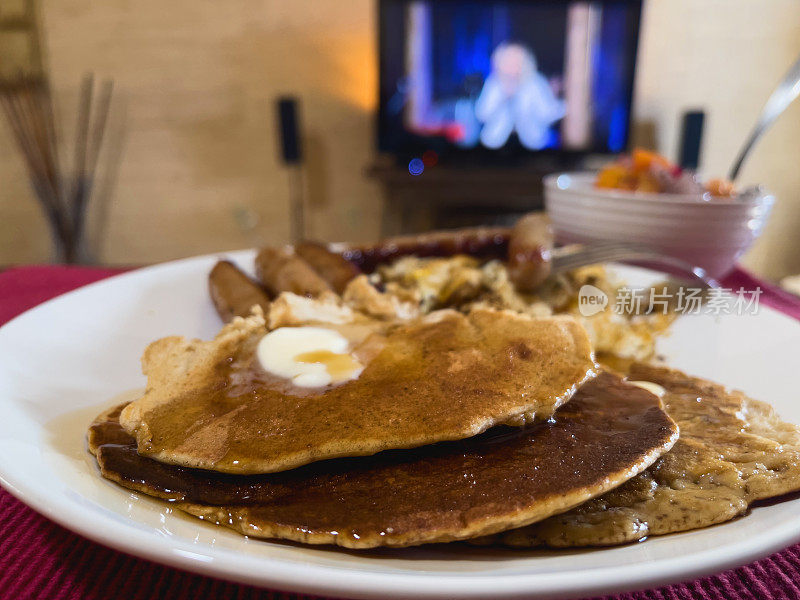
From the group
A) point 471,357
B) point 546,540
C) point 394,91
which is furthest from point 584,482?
point 394,91

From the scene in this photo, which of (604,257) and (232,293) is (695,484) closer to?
(604,257)

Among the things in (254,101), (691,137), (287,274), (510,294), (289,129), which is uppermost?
(254,101)

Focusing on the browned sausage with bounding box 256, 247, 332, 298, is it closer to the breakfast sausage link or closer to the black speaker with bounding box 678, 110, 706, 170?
the breakfast sausage link

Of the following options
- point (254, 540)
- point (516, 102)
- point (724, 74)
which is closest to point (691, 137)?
point (724, 74)

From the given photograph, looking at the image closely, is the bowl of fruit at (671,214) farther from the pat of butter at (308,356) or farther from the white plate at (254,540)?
the pat of butter at (308,356)

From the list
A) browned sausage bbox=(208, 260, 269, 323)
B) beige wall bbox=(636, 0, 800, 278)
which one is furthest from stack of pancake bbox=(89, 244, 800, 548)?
beige wall bbox=(636, 0, 800, 278)

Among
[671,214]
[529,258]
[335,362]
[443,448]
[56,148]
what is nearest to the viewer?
[443,448]
